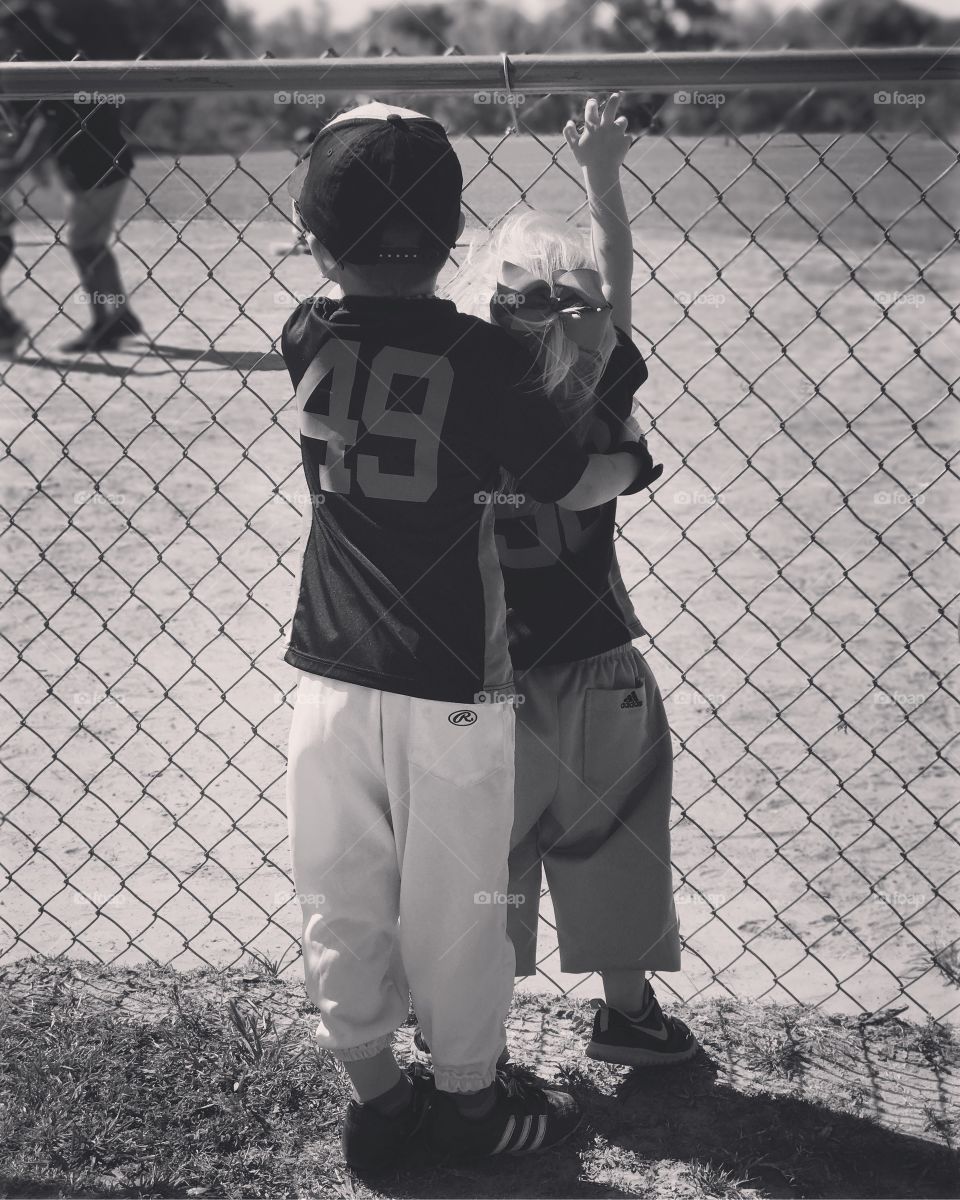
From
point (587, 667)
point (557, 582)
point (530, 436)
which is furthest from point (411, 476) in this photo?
point (587, 667)

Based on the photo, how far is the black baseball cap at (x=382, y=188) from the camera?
1776 millimetres

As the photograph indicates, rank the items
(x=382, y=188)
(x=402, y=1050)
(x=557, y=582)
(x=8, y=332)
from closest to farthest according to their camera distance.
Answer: (x=382, y=188)
(x=557, y=582)
(x=402, y=1050)
(x=8, y=332)

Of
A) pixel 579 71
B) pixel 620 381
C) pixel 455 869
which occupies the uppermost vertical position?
pixel 579 71

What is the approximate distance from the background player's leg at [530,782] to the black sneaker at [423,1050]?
0.22m

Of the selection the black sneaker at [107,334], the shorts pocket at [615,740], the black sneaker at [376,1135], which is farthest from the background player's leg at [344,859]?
the black sneaker at [107,334]

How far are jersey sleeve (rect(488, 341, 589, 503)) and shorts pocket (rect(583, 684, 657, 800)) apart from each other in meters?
0.49

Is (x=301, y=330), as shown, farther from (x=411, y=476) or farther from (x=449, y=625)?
(x=449, y=625)

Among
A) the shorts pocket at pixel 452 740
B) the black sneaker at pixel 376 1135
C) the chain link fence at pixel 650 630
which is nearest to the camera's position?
the shorts pocket at pixel 452 740

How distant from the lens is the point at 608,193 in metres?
2.05

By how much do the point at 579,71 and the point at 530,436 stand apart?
2.22ft

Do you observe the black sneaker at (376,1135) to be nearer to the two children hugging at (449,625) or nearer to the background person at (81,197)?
the two children hugging at (449,625)

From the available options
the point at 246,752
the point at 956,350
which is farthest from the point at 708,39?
the point at 246,752

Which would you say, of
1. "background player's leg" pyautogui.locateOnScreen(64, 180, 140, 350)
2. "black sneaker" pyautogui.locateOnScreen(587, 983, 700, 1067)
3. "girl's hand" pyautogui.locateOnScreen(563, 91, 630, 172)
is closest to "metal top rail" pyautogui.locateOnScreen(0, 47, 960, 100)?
"girl's hand" pyautogui.locateOnScreen(563, 91, 630, 172)

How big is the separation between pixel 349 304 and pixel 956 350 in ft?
20.7
